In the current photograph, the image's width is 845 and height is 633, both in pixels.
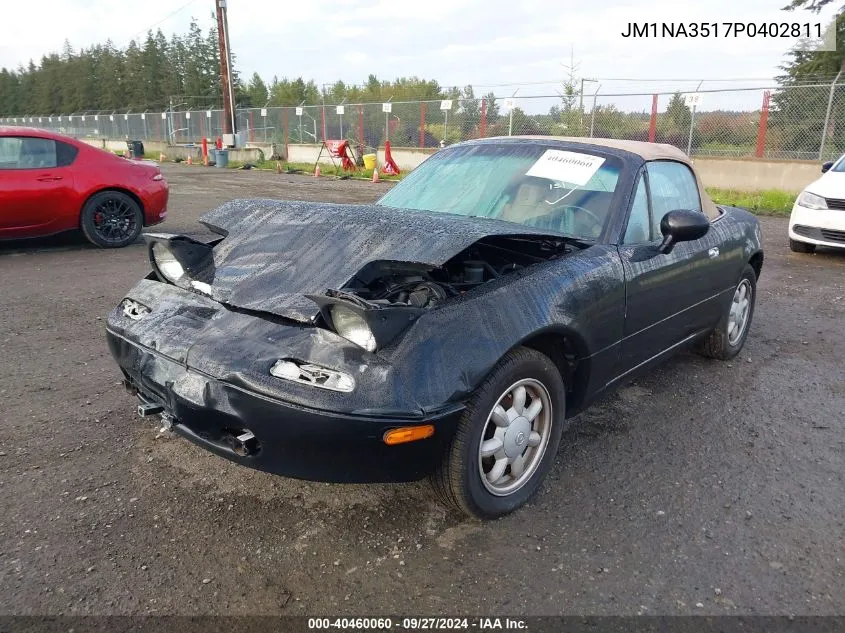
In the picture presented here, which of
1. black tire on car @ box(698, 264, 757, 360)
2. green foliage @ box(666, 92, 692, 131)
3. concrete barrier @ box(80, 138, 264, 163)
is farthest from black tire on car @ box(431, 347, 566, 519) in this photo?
concrete barrier @ box(80, 138, 264, 163)

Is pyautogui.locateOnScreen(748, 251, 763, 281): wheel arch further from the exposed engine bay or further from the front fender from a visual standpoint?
the exposed engine bay

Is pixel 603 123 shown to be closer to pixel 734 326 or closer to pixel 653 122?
pixel 653 122

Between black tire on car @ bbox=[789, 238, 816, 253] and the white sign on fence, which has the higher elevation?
the white sign on fence

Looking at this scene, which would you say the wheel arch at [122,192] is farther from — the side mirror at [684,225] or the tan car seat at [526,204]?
the side mirror at [684,225]

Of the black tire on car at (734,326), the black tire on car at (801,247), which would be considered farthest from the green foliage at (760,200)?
the black tire on car at (734,326)

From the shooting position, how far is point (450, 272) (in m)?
2.76

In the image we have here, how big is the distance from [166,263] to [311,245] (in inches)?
32.2

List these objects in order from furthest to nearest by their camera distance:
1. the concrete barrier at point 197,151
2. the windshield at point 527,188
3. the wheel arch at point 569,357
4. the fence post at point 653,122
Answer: the concrete barrier at point 197,151, the fence post at point 653,122, the windshield at point 527,188, the wheel arch at point 569,357

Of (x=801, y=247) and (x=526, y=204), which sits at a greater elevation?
(x=526, y=204)

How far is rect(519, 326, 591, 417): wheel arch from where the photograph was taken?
106 inches

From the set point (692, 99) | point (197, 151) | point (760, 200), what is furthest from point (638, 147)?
point (197, 151)

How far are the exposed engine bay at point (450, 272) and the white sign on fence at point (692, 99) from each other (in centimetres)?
1514

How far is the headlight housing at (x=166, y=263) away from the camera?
3.09m

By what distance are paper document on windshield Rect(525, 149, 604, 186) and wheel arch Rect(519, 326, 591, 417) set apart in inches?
38.6
